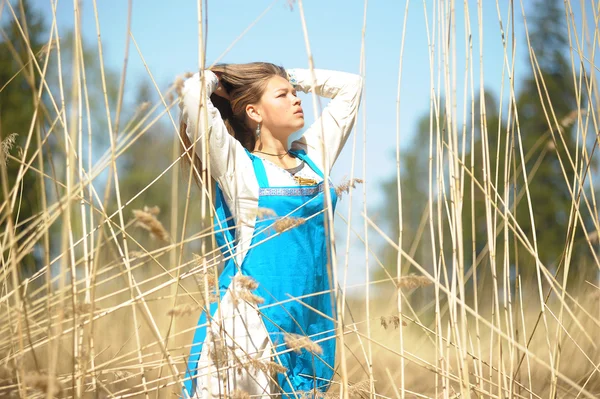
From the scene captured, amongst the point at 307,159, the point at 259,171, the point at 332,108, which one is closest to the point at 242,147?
the point at 259,171

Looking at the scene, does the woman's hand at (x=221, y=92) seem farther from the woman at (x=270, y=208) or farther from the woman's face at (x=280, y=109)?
the woman's face at (x=280, y=109)

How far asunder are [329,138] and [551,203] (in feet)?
38.9

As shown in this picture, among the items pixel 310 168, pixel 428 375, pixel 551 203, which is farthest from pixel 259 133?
pixel 551 203

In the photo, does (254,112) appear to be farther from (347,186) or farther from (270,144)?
(347,186)

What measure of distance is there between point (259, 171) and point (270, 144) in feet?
0.53

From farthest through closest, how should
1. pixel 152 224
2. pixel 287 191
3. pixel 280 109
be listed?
1. pixel 280 109
2. pixel 287 191
3. pixel 152 224

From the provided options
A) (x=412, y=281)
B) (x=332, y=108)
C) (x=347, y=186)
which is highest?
(x=332, y=108)

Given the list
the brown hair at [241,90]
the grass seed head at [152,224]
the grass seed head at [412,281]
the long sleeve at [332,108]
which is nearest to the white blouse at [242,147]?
the long sleeve at [332,108]

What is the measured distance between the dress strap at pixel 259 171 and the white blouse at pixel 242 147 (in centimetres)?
1

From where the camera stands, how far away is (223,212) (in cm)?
174

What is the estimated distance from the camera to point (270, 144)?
186 cm

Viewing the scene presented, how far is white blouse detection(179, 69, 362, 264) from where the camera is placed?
1.63 meters

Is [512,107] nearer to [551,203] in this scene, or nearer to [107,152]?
[107,152]

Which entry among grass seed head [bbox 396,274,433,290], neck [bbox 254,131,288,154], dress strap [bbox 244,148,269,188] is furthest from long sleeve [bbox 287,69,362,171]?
grass seed head [bbox 396,274,433,290]
